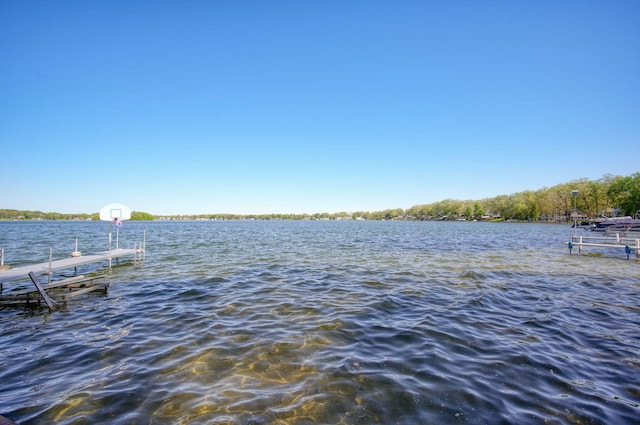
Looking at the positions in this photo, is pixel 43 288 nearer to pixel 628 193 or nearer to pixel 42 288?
pixel 42 288

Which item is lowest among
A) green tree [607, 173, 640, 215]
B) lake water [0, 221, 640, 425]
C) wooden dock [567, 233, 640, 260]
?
lake water [0, 221, 640, 425]

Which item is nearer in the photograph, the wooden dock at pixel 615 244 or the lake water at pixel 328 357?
the lake water at pixel 328 357

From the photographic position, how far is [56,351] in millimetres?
7508

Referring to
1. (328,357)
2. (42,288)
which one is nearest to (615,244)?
(328,357)

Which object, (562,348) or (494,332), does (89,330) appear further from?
(562,348)

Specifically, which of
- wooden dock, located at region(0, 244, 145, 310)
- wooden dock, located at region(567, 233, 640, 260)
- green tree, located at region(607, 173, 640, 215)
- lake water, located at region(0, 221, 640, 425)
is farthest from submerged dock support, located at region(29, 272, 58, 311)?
green tree, located at region(607, 173, 640, 215)

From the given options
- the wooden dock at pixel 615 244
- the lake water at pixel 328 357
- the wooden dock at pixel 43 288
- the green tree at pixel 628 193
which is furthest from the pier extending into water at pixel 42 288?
the green tree at pixel 628 193

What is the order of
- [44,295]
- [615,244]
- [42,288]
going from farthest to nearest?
[615,244]
[42,288]
[44,295]

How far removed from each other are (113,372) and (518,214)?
178208 mm

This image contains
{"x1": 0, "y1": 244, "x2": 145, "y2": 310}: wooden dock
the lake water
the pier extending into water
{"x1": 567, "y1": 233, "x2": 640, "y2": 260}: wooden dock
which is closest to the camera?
the lake water

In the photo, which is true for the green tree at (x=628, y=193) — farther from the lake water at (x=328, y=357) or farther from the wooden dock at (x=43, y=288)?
the wooden dock at (x=43, y=288)

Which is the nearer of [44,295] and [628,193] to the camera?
[44,295]

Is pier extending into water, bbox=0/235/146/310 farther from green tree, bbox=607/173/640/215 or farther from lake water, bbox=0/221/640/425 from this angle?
green tree, bbox=607/173/640/215

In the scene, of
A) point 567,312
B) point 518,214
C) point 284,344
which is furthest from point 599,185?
point 284,344
